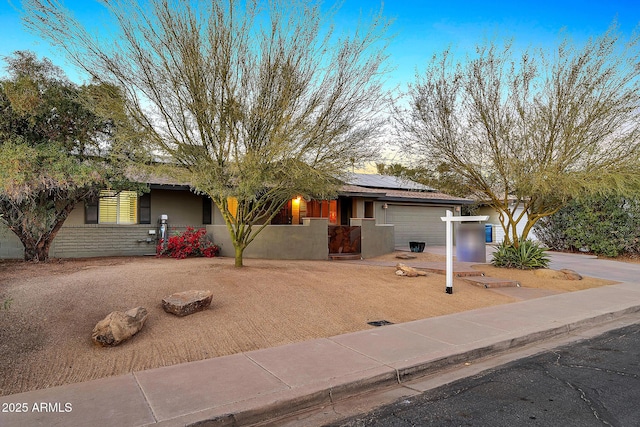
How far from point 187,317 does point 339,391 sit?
3.17m

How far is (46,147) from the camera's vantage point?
10422 millimetres

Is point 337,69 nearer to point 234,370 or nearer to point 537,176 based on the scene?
point 537,176

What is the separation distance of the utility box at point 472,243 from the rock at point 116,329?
658 cm

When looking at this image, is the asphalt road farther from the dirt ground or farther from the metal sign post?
the metal sign post

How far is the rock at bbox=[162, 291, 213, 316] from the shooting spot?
21.4 feet

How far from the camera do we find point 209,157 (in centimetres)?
910

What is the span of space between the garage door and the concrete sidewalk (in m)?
14.5

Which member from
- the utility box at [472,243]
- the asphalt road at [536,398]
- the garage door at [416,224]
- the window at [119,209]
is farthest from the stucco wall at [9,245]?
the garage door at [416,224]

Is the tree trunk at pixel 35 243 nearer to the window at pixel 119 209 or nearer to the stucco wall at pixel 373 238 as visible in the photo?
the window at pixel 119 209

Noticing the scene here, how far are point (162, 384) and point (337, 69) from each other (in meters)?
7.24

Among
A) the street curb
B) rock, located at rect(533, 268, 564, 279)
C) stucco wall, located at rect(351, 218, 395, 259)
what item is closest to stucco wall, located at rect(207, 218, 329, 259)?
stucco wall, located at rect(351, 218, 395, 259)

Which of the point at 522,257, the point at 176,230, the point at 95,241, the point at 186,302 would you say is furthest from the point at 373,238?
the point at 186,302

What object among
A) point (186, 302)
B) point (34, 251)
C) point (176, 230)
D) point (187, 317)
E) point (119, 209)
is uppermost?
point (119, 209)

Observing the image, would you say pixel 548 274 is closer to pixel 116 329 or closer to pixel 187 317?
pixel 187 317
